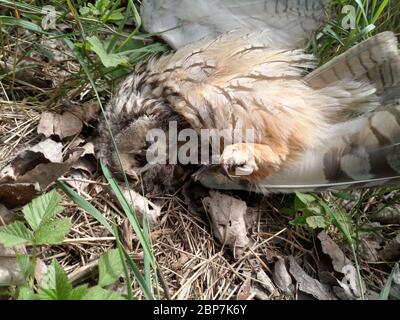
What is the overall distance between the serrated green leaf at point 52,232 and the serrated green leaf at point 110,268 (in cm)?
19

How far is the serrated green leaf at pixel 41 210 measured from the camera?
5.93 ft

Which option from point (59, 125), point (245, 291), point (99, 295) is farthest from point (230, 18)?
point (99, 295)

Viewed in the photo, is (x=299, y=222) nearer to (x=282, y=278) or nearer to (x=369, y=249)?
(x=282, y=278)

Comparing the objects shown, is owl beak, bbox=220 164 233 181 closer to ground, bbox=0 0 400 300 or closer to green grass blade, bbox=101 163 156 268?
ground, bbox=0 0 400 300

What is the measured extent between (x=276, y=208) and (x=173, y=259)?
633 mm

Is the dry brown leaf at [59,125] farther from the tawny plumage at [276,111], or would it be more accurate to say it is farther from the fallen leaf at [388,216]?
the fallen leaf at [388,216]

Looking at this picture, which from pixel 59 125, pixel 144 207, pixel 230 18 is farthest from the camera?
pixel 230 18

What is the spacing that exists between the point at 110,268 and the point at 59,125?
1021 millimetres

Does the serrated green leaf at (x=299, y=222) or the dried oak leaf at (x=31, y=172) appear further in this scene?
the serrated green leaf at (x=299, y=222)

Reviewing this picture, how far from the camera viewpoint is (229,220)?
2.36m

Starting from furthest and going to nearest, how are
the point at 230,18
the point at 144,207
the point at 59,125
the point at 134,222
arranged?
the point at 230,18 → the point at 59,125 → the point at 144,207 → the point at 134,222

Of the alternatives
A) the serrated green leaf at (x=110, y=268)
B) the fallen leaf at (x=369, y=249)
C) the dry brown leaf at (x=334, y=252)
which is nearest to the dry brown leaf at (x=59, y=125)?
the serrated green leaf at (x=110, y=268)

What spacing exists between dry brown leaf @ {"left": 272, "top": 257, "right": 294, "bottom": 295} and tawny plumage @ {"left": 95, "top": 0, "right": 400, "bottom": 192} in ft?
1.27

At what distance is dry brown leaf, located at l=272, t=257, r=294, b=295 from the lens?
2205mm
